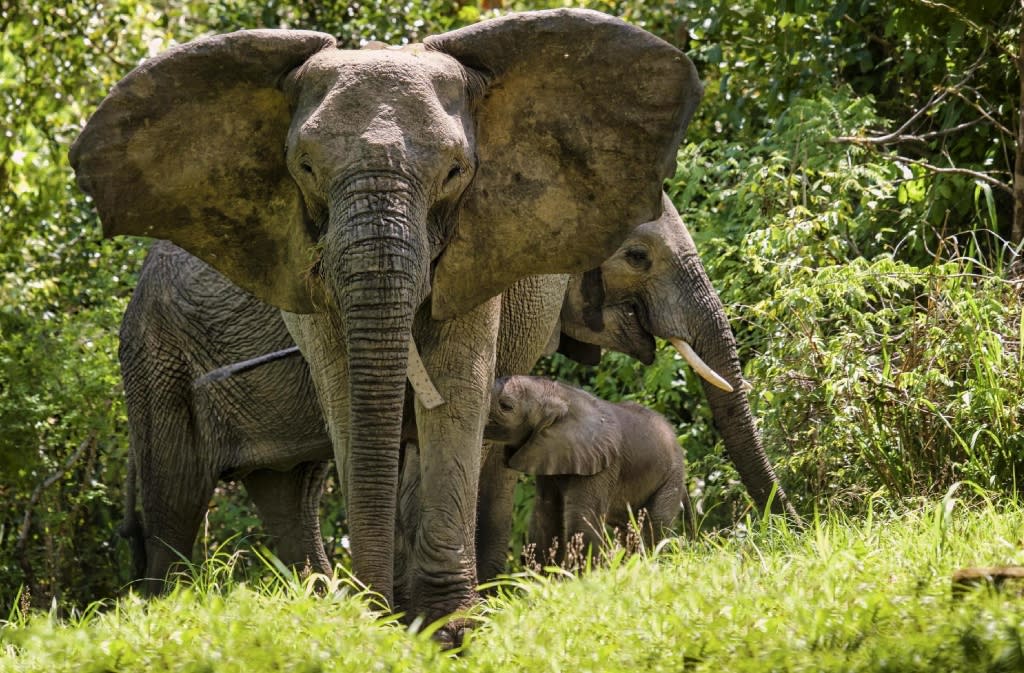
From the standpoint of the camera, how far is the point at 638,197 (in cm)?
718

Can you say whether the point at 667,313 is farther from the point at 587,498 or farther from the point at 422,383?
the point at 422,383

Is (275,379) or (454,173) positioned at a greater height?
(454,173)

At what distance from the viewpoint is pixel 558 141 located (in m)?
7.08

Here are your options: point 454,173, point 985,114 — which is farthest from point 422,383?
point 985,114

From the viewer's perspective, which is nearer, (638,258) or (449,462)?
(449,462)

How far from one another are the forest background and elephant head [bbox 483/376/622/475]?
2.67 ft

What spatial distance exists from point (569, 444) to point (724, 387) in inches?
30.5

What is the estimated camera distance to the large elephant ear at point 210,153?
6.76m

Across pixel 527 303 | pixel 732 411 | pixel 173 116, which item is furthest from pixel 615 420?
pixel 173 116

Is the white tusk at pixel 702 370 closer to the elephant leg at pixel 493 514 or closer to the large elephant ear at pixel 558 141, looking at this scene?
the elephant leg at pixel 493 514

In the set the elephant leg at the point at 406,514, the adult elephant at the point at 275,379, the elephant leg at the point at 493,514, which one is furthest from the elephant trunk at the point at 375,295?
the elephant leg at the point at 493,514

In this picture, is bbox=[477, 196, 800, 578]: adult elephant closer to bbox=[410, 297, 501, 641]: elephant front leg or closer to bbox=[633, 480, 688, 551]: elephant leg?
bbox=[633, 480, 688, 551]: elephant leg

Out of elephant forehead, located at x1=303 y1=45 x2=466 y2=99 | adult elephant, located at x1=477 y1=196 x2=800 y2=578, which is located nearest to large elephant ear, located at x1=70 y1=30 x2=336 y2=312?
elephant forehead, located at x1=303 y1=45 x2=466 y2=99

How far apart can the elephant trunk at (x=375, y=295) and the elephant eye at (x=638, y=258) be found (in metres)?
2.62
